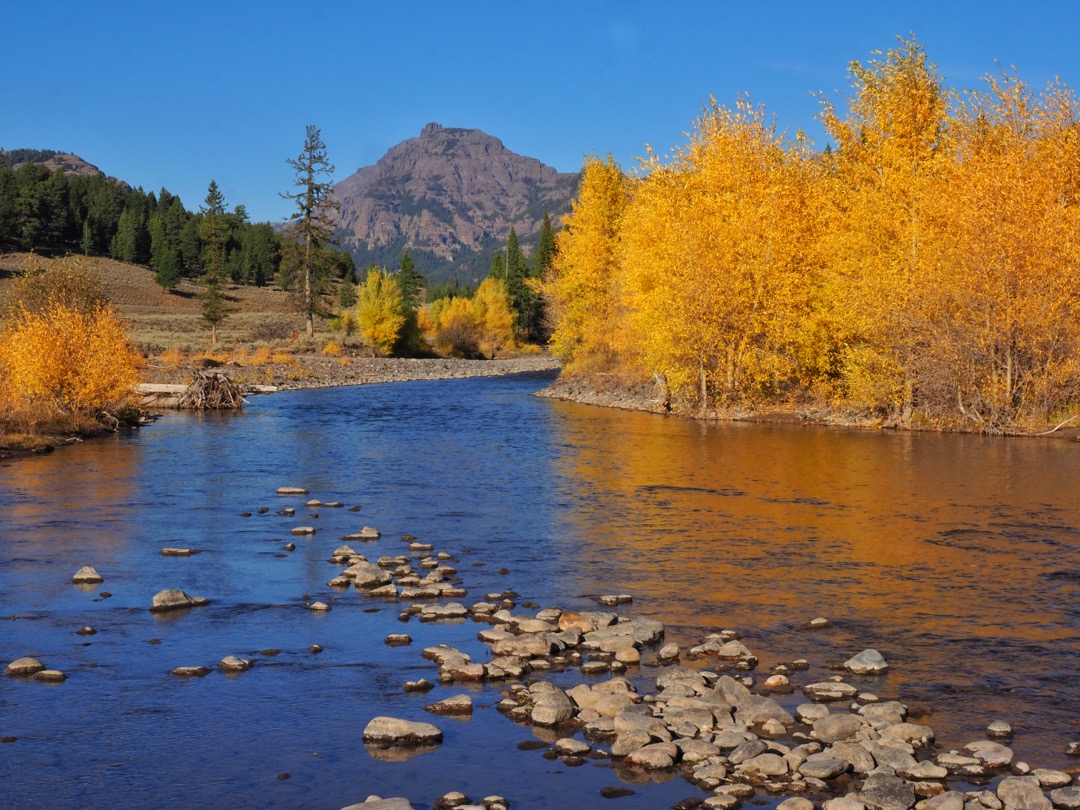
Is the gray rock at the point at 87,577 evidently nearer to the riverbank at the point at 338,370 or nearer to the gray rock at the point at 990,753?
the gray rock at the point at 990,753

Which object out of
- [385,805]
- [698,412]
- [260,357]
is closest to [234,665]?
[385,805]

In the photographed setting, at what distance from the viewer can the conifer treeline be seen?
451ft

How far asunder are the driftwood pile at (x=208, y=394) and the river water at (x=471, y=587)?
14.0 meters

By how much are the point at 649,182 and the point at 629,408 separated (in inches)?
379

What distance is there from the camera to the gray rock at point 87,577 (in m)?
14.1

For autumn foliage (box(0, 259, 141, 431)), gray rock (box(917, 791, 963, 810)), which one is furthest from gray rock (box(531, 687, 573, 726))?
autumn foliage (box(0, 259, 141, 431))

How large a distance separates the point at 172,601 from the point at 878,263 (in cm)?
2788

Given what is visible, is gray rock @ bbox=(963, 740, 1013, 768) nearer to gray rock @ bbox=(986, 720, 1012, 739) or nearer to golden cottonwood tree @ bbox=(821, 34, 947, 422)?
gray rock @ bbox=(986, 720, 1012, 739)

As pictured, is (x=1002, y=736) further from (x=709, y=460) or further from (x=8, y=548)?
(x=709, y=460)

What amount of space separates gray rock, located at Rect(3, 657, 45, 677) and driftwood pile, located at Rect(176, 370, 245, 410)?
34085 millimetres

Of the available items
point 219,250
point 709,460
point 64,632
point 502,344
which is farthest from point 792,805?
point 219,250

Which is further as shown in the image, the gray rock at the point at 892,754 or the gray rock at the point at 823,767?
the gray rock at the point at 892,754

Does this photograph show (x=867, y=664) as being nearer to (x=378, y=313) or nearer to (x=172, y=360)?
(x=172, y=360)

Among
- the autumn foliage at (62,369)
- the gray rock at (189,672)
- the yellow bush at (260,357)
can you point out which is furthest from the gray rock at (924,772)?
the yellow bush at (260,357)
